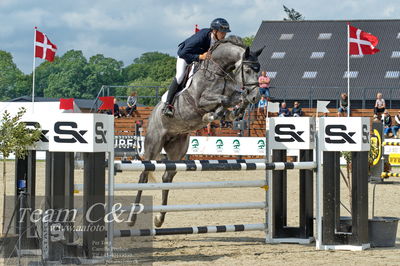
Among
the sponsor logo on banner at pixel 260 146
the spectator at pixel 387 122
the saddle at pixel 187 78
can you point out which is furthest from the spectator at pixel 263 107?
the saddle at pixel 187 78

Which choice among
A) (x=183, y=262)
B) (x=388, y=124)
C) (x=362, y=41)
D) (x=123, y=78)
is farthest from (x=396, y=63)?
(x=123, y=78)

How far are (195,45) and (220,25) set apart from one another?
406 millimetres

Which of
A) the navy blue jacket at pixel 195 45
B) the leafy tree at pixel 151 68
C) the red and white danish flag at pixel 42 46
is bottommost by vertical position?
the navy blue jacket at pixel 195 45

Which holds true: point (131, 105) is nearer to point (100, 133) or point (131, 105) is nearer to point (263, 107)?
point (263, 107)

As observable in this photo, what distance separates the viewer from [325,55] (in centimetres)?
3800

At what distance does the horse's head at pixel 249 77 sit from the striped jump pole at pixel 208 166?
1073 mm

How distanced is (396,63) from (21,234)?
32625 millimetres

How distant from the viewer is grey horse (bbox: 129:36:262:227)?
7789 millimetres

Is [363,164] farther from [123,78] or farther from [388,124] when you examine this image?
[123,78]

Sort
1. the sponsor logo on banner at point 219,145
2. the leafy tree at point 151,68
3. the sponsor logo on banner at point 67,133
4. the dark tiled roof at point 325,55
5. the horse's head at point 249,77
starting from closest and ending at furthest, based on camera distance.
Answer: the sponsor logo on banner at point 67,133 < the horse's head at point 249,77 < the sponsor logo on banner at point 219,145 < the dark tiled roof at point 325,55 < the leafy tree at point 151,68

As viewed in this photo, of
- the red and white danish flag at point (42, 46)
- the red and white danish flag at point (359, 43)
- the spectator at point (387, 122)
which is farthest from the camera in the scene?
the spectator at point (387, 122)

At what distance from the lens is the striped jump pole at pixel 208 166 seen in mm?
6328

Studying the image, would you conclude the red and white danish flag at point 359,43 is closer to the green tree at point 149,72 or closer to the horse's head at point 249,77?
the horse's head at point 249,77

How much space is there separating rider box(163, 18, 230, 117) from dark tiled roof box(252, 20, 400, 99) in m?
26.3
